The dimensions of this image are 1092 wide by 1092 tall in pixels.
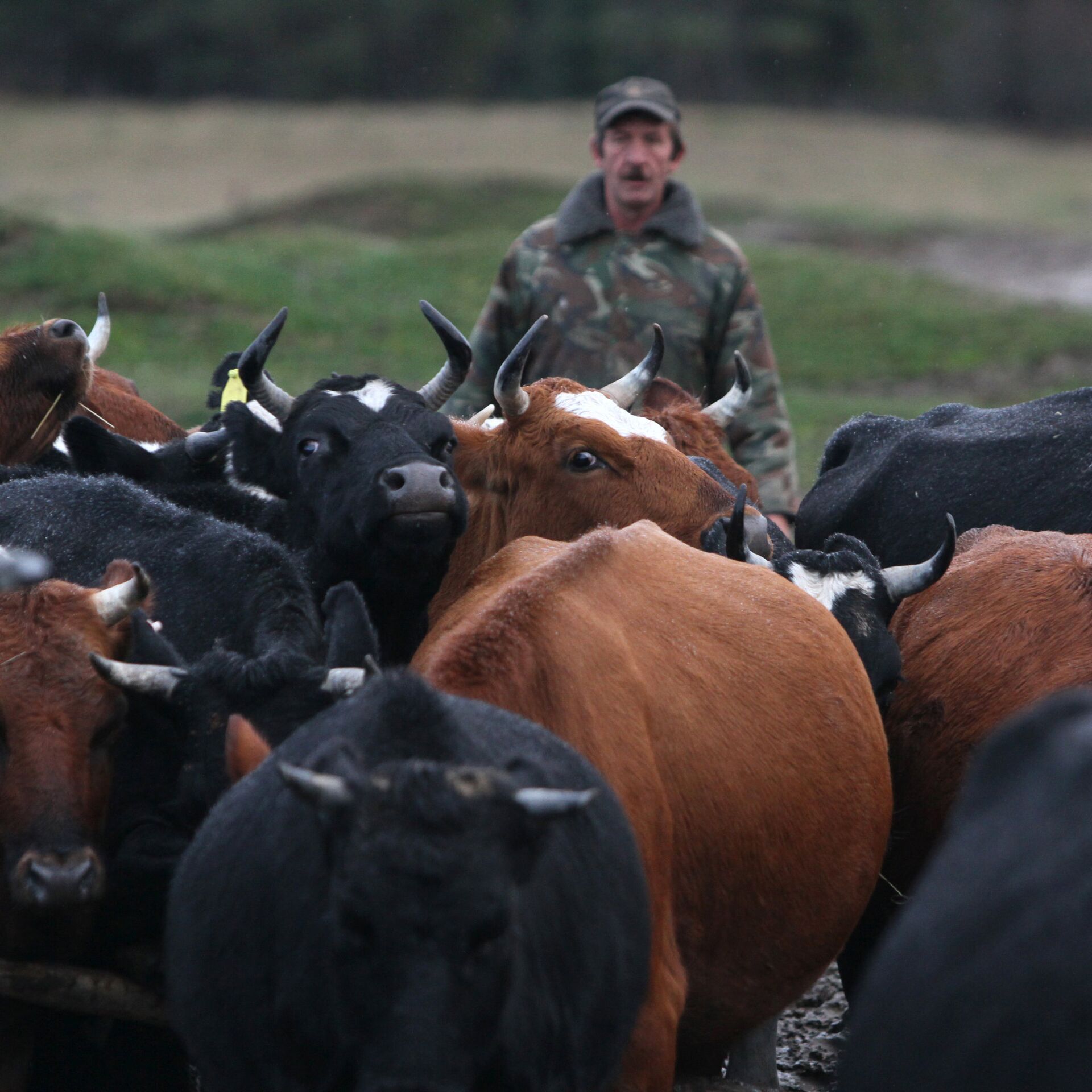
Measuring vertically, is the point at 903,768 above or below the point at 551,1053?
below

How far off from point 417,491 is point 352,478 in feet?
0.91

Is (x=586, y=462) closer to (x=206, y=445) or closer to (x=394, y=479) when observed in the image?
(x=394, y=479)

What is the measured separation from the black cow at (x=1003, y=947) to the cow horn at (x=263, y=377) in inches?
124

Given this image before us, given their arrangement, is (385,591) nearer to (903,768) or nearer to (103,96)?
(903,768)

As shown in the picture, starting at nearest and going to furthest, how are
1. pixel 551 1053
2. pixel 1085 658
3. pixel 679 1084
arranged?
pixel 551 1053
pixel 679 1084
pixel 1085 658

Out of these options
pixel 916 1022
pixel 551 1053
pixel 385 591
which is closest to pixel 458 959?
pixel 551 1053

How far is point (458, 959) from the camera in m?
2.95

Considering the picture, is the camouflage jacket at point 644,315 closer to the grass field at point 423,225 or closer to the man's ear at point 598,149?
the man's ear at point 598,149

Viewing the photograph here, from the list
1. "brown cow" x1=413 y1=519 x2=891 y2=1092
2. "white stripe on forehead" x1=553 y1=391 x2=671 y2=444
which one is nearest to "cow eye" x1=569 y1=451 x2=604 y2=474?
"white stripe on forehead" x1=553 y1=391 x2=671 y2=444

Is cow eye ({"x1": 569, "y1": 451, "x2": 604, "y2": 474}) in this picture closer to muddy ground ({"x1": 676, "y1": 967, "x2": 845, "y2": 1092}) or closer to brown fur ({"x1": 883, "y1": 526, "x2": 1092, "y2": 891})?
brown fur ({"x1": 883, "y1": 526, "x2": 1092, "y2": 891})

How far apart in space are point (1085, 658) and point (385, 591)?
6.97ft

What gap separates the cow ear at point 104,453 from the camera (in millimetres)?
5957

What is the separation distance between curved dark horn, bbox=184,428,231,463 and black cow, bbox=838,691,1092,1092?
12.0ft

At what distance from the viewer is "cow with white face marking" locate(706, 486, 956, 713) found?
203 inches
